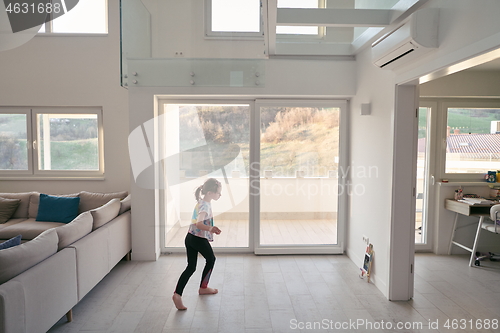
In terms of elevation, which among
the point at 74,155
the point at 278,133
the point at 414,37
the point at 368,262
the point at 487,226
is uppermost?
the point at 414,37

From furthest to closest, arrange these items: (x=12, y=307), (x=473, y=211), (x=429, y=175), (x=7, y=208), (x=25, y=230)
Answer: (x=429, y=175) < (x=7, y=208) < (x=473, y=211) < (x=25, y=230) < (x=12, y=307)

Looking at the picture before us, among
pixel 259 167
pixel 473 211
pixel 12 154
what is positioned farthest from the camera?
pixel 12 154

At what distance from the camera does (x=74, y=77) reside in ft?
16.2

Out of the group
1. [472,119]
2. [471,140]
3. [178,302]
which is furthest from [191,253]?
[472,119]

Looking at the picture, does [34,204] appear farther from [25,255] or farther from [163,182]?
[25,255]

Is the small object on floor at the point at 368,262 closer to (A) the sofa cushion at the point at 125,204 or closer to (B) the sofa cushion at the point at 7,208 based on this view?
(A) the sofa cushion at the point at 125,204

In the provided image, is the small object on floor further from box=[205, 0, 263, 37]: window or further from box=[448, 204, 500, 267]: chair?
box=[205, 0, 263, 37]: window

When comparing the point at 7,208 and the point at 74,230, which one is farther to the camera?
the point at 7,208

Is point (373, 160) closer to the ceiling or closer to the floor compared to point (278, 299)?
closer to the ceiling

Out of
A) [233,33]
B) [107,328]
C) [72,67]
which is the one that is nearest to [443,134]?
[233,33]

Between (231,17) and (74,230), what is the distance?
7.60 feet

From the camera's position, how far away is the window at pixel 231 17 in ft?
8.56

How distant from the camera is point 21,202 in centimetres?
469

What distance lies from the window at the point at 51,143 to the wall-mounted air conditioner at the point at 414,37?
4.10 metres
